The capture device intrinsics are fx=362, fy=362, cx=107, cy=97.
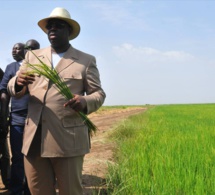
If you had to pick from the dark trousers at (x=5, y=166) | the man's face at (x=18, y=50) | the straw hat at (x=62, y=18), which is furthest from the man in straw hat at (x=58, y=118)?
the dark trousers at (x=5, y=166)

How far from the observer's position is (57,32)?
2.23 metres

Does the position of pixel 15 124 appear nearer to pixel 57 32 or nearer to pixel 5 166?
pixel 5 166

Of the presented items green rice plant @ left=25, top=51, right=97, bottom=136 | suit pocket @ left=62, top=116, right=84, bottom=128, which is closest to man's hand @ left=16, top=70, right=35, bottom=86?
green rice plant @ left=25, top=51, right=97, bottom=136

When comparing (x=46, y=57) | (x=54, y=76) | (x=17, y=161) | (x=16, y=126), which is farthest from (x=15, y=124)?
(x=54, y=76)

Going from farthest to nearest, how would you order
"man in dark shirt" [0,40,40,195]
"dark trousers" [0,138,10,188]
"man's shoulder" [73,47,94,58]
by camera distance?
1. "dark trousers" [0,138,10,188]
2. "man in dark shirt" [0,40,40,195]
3. "man's shoulder" [73,47,94,58]

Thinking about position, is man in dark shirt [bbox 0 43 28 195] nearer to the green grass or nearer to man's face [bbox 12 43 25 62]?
man's face [bbox 12 43 25 62]

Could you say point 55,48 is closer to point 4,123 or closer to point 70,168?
point 70,168

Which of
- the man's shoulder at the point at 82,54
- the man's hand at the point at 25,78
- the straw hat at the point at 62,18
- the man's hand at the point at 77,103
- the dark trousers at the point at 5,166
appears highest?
the straw hat at the point at 62,18

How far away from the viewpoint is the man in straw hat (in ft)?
7.17

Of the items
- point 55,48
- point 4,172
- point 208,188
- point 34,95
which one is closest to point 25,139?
point 34,95

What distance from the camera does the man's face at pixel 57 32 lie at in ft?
7.30

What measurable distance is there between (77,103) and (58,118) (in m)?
0.19

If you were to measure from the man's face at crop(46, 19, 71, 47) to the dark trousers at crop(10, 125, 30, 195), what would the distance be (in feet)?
4.36

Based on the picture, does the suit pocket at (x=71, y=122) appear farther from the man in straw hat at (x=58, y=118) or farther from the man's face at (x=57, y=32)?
the man's face at (x=57, y=32)
